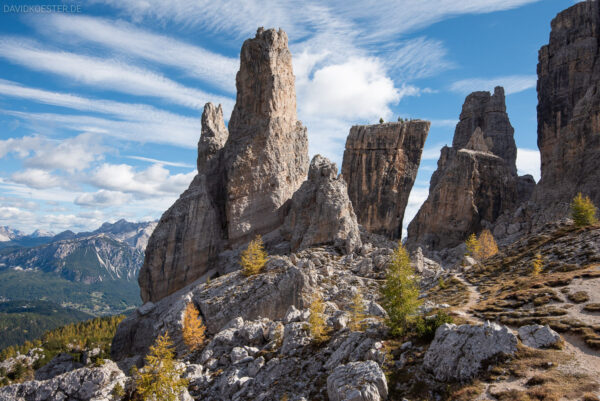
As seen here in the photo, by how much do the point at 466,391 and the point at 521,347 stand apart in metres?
6.51

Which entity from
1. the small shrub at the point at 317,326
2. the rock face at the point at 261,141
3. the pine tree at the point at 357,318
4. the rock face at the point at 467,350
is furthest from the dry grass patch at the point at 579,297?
the rock face at the point at 261,141

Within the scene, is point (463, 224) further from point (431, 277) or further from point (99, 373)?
point (99, 373)

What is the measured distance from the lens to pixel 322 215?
77250 millimetres

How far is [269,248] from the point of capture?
82.7 m

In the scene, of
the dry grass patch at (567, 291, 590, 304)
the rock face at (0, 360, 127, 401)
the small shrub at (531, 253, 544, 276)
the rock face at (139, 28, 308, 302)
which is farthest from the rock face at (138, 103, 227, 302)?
the dry grass patch at (567, 291, 590, 304)

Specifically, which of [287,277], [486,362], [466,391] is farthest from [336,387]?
[287,277]

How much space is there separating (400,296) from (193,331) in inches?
1291

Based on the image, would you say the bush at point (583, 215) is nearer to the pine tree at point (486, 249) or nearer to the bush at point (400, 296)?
the pine tree at point (486, 249)

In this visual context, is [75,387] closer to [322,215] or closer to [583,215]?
[322,215]

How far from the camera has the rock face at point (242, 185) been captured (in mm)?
82312

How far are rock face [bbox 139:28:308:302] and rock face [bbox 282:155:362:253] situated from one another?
24.4 feet

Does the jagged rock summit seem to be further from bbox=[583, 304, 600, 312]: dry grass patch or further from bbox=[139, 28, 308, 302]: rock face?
bbox=[583, 304, 600, 312]: dry grass patch

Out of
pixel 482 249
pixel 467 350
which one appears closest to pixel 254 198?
pixel 482 249

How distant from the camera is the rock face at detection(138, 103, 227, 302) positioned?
8188 centimetres
